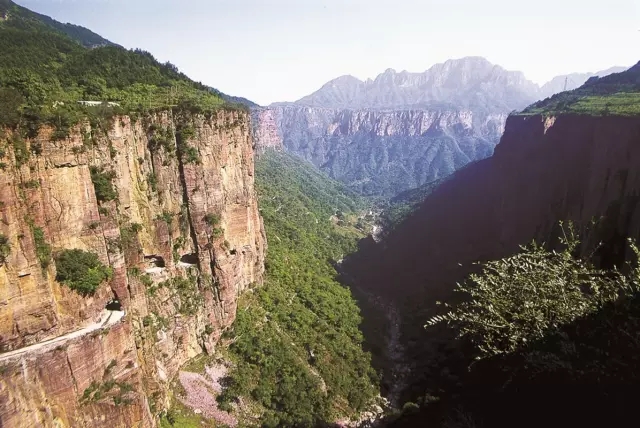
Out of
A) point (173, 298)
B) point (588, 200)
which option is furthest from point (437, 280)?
point (173, 298)

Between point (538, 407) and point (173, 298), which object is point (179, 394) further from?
point (538, 407)

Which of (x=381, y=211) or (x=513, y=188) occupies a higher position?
(x=513, y=188)

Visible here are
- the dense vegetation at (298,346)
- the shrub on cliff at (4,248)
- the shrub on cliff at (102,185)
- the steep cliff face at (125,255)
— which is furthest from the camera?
the dense vegetation at (298,346)

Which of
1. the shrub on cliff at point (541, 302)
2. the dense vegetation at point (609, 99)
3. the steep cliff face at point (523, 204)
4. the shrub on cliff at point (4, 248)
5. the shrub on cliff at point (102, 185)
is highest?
the dense vegetation at point (609, 99)

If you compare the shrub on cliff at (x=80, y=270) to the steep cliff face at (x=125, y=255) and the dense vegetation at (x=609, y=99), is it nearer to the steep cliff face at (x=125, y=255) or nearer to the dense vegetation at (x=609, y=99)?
the steep cliff face at (x=125, y=255)

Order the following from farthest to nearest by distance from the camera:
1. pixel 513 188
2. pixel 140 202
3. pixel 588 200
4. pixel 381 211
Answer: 1. pixel 381 211
2. pixel 513 188
3. pixel 588 200
4. pixel 140 202

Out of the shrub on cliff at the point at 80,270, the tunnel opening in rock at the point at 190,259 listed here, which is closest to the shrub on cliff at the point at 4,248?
the shrub on cliff at the point at 80,270

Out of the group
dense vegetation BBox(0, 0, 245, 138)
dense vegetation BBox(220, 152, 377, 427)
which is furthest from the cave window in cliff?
dense vegetation BBox(0, 0, 245, 138)

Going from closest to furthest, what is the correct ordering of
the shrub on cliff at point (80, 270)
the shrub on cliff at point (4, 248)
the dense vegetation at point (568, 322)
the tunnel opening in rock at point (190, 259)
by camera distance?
the dense vegetation at point (568, 322) < the shrub on cliff at point (4, 248) < the shrub on cliff at point (80, 270) < the tunnel opening in rock at point (190, 259)
